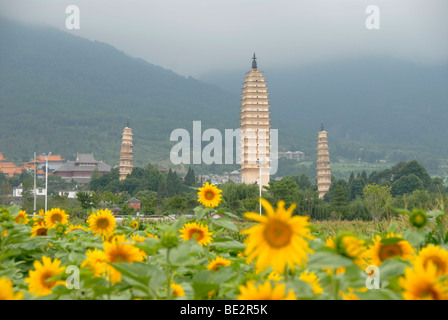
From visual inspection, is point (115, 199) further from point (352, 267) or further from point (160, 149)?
point (160, 149)

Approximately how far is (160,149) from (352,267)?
107251mm

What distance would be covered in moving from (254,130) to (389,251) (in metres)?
47.4

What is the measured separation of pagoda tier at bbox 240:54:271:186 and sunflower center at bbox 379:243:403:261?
46.9 meters

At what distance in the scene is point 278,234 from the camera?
999 mm

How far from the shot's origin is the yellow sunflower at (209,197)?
244cm

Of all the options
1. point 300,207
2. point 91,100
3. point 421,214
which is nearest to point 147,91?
point 91,100

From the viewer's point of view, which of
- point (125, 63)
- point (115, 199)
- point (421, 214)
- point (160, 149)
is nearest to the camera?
point (421, 214)

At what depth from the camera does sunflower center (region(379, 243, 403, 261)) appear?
4.71ft

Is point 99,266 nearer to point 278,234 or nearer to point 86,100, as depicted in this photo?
point 278,234

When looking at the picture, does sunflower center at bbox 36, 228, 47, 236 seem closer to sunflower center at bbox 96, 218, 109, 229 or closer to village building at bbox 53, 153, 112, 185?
sunflower center at bbox 96, 218, 109, 229

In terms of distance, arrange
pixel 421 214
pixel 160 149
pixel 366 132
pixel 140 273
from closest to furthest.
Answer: pixel 140 273
pixel 421 214
pixel 160 149
pixel 366 132

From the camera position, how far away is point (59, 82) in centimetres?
14250
